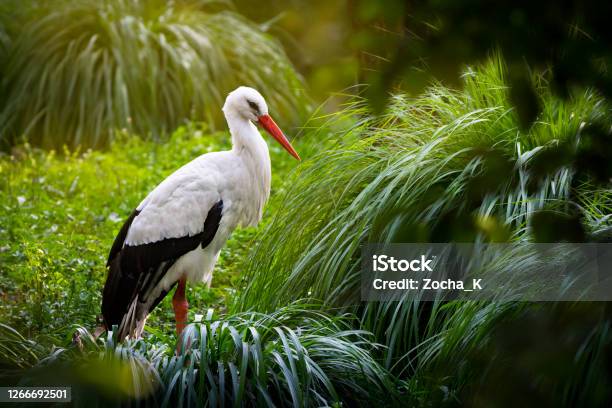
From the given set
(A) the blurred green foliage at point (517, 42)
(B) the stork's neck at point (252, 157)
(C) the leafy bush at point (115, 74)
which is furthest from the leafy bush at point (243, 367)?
(C) the leafy bush at point (115, 74)

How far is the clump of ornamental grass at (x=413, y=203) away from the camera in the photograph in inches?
121

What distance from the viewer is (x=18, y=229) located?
16.9 feet

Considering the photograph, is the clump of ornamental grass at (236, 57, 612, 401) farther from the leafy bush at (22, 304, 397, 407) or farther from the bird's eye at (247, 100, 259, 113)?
the bird's eye at (247, 100, 259, 113)

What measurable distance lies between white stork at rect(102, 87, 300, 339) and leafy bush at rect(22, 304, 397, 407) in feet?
2.17

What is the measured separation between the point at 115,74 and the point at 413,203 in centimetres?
516

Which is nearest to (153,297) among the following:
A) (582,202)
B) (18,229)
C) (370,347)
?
(370,347)

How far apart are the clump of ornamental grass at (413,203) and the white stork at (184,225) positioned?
252mm

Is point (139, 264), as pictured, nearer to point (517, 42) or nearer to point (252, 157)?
point (252, 157)

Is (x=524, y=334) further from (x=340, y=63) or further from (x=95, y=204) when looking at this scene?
(x=95, y=204)

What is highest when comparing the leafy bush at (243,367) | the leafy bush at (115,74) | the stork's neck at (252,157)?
the leafy bush at (115,74)

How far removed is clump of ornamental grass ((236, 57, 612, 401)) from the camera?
3076 millimetres

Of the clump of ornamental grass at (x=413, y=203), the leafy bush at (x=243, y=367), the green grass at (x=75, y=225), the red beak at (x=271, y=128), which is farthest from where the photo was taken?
the red beak at (x=271, y=128)

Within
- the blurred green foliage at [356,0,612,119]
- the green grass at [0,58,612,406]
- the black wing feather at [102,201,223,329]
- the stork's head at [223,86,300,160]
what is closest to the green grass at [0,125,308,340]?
the green grass at [0,58,612,406]

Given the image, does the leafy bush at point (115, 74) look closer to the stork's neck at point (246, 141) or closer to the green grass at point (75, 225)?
the green grass at point (75, 225)
